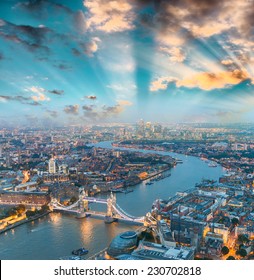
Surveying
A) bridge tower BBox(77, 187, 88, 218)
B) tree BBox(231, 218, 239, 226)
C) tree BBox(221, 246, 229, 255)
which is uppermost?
bridge tower BBox(77, 187, 88, 218)

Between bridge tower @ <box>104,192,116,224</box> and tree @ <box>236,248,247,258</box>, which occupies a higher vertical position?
bridge tower @ <box>104,192,116,224</box>

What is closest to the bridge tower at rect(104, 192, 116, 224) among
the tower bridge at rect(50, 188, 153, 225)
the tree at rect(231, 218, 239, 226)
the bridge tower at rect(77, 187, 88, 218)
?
the tower bridge at rect(50, 188, 153, 225)

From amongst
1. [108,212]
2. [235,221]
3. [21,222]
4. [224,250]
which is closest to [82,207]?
[108,212]

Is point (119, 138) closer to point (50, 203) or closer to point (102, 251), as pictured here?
point (50, 203)

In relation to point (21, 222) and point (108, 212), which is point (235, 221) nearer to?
point (108, 212)

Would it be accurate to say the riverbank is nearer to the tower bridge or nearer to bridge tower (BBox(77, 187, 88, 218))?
the tower bridge

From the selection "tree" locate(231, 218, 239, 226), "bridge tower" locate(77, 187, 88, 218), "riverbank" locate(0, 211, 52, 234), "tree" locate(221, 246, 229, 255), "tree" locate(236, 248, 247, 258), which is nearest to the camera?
"tree" locate(236, 248, 247, 258)

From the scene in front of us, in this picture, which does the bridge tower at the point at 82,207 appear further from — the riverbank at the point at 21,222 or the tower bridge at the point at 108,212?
the riverbank at the point at 21,222

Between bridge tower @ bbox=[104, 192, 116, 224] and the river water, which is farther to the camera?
bridge tower @ bbox=[104, 192, 116, 224]

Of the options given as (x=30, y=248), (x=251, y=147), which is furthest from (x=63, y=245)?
(x=251, y=147)

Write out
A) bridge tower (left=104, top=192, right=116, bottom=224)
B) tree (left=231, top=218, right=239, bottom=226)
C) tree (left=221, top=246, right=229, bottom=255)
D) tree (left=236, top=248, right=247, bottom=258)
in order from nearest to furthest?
tree (left=236, top=248, right=247, bottom=258), tree (left=221, top=246, right=229, bottom=255), tree (left=231, top=218, right=239, bottom=226), bridge tower (left=104, top=192, right=116, bottom=224)

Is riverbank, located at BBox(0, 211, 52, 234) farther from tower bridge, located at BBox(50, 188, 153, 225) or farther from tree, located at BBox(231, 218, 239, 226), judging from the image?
tree, located at BBox(231, 218, 239, 226)
